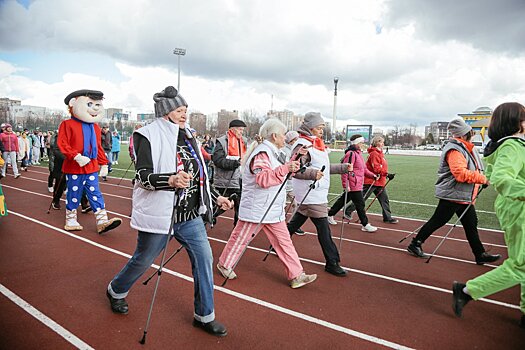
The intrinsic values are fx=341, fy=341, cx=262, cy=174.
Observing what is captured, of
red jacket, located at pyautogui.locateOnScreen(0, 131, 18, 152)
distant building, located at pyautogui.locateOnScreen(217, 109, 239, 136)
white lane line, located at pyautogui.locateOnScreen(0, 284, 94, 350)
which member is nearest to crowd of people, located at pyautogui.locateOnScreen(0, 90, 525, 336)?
white lane line, located at pyautogui.locateOnScreen(0, 284, 94, 350)

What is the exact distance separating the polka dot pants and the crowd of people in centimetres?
2

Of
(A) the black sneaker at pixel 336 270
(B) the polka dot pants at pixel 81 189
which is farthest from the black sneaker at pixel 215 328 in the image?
(B) the polka dot pants at pixel 81 189

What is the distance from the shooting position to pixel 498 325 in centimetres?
335

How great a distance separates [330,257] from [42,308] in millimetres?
3277

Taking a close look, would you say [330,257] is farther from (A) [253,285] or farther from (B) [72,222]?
(B) [72,222]

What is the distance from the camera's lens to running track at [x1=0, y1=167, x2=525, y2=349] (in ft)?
9.79

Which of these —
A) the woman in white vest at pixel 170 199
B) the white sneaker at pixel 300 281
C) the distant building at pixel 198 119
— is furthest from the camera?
the distant building at pixel 198 119

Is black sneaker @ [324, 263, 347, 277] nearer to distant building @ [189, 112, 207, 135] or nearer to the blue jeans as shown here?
the blue jeans

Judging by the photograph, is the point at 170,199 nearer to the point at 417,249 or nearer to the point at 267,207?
the point at 267,207

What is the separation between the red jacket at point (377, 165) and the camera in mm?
7629

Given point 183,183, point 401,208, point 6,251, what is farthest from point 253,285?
point 401,208

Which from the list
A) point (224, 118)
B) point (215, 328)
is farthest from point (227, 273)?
point (224, 118)

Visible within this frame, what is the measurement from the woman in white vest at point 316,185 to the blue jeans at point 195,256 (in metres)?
1.77

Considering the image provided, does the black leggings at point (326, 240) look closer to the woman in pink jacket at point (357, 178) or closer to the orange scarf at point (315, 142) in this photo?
the orange scarf at point (315, 142)
